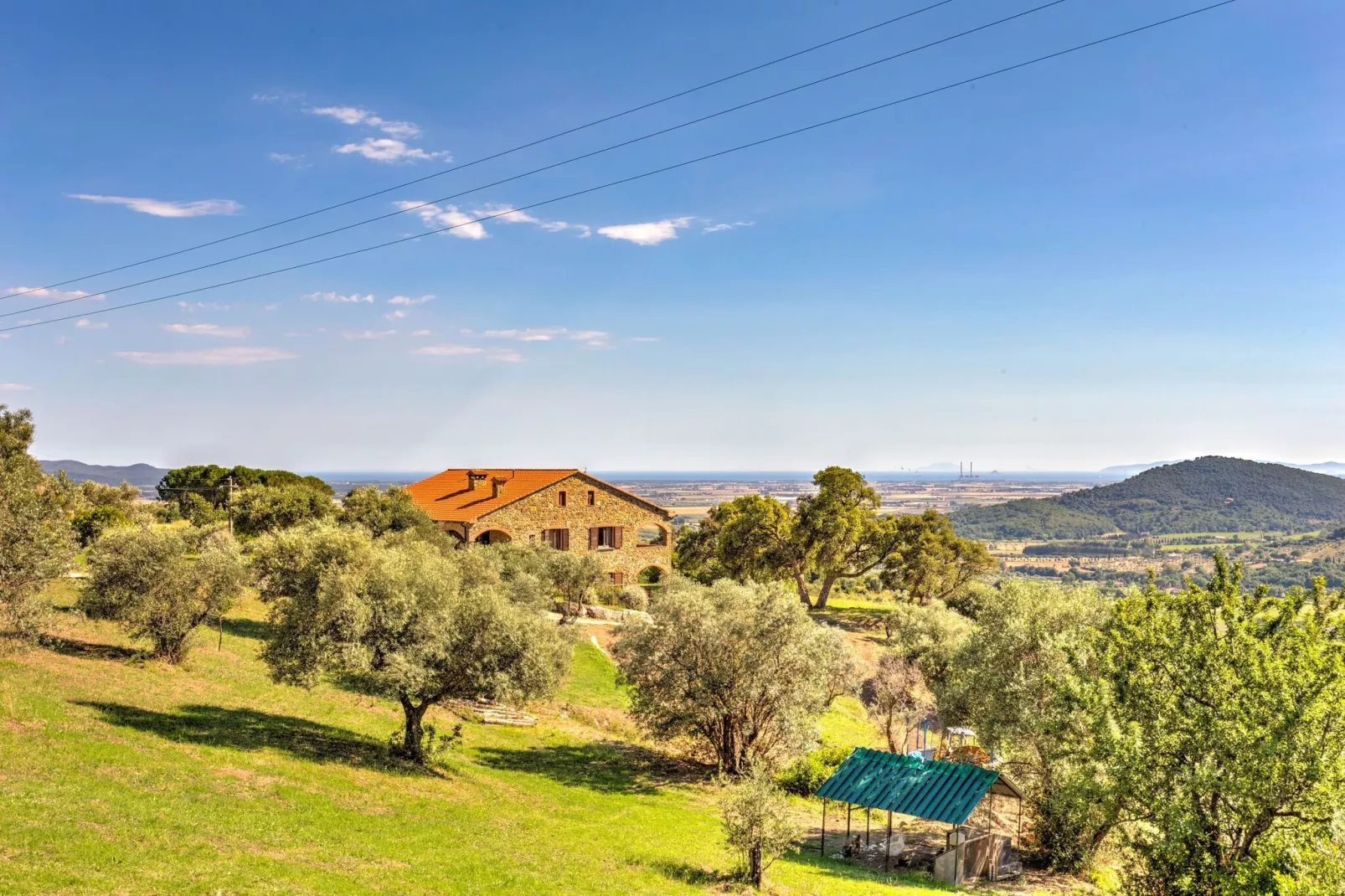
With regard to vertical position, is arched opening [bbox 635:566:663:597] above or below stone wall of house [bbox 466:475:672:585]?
below

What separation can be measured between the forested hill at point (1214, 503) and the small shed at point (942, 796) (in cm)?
16136

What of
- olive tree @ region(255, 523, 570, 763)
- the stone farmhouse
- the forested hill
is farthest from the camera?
the forested hill

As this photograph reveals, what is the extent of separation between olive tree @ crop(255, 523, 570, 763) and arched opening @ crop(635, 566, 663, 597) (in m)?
44.8

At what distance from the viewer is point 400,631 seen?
969 inches

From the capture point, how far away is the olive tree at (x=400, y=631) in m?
24.1

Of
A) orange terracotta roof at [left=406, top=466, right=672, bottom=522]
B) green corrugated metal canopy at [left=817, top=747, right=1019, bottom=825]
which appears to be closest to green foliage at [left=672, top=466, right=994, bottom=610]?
orange terracotta roof at [left=406, top=466, right=672, bottom=522]

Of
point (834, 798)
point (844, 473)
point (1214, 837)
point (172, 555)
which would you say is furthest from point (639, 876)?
point (844, 473)

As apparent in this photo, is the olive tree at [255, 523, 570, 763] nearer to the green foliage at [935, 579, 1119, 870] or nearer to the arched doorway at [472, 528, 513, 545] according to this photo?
the green foliage at [935, 579, 1119, 870]

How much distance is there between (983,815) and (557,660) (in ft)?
52.0

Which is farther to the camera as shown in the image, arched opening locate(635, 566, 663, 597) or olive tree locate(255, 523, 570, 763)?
arched opening locate(635, 566, 663, 597)

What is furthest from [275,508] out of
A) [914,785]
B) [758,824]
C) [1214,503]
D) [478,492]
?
[1214,503]

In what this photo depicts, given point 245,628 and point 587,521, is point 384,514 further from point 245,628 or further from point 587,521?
point 587,521

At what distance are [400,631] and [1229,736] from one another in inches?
824

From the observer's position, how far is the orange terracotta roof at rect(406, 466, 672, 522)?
64.1 metres
